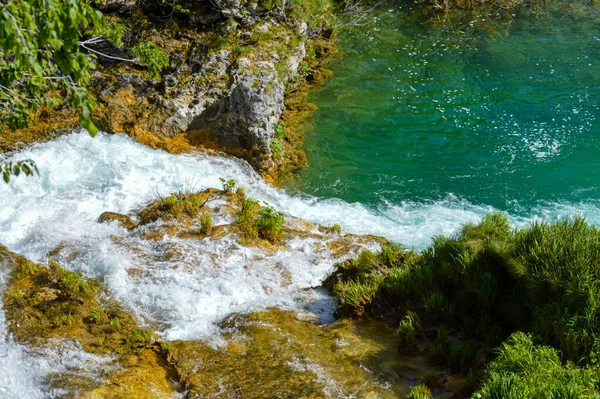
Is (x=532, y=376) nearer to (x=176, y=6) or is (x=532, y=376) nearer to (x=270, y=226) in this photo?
(x=270, y=226)

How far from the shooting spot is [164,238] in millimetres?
9812

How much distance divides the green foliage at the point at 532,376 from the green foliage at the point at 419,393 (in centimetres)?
59

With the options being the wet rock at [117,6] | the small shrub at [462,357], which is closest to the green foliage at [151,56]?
the small shrub at [462,357]

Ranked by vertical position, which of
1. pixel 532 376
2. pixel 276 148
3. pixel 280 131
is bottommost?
pixel 276 148

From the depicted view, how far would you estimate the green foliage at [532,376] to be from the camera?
17.5 ft

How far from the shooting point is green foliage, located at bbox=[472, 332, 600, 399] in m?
5.33

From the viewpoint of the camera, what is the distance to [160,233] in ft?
32.6

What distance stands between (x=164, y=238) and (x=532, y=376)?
247 inches

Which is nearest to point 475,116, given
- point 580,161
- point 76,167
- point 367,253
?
point 580,161

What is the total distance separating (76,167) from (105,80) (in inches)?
109

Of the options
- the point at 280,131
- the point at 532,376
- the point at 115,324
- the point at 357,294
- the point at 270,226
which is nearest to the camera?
the point at 532,376

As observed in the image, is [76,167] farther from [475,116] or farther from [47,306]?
[475,116]

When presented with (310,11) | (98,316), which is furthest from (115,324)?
(310,11)

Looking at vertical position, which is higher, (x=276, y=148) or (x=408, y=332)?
(x=408, y=332)
